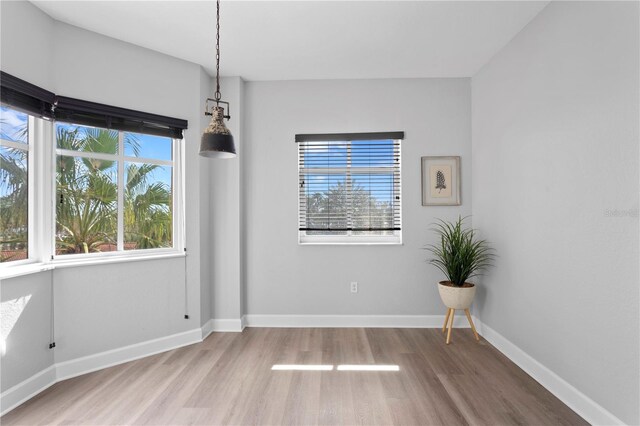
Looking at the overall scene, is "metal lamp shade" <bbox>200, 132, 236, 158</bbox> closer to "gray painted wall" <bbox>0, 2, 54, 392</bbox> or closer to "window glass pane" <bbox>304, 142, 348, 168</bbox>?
"gray painted wall" <bbox>0, 2, 54, 392</bbox>

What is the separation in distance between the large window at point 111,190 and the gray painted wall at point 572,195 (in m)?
3.25

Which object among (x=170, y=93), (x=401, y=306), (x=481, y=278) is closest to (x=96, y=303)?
(x=170, y=93)

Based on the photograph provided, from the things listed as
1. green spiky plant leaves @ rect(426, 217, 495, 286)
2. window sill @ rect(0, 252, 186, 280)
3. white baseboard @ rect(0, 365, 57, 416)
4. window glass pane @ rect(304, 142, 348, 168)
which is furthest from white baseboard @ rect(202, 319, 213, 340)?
green spiky plant leaves @ rect(426, 217, 495, 286)

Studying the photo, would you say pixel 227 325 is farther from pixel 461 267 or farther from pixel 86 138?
pixel 461 267

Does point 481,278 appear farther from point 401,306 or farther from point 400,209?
point 400,209

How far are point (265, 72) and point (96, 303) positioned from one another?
2.73 m

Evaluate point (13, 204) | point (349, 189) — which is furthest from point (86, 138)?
point (349, 189)

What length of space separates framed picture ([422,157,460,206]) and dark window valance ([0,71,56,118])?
3.47m

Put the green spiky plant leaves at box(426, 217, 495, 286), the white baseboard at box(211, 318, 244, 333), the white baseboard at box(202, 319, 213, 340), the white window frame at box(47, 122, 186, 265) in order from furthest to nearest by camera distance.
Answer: the white baseboard at box(211, 318, 244, 333) → the white baseboard at box(202, 319, 213, 340) → the green spiky plant leaves at box(426, 217, 495, 286) → the white window frame at box(47, 122, 186, 265)

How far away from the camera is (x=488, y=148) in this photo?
309cm

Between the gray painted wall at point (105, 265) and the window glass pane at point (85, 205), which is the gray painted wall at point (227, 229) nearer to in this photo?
the gray painted wall at point (105, 265)

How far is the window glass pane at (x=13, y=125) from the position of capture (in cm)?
213

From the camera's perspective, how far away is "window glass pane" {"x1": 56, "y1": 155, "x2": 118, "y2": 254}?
2496 millimetres

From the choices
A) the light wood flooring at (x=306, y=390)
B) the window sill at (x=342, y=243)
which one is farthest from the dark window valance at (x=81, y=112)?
the light wood flooring at (x=306, y=390)
